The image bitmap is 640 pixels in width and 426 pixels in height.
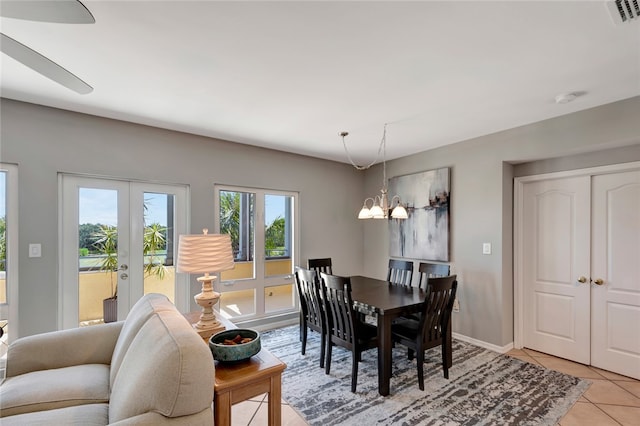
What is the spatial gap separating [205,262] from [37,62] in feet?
4.38

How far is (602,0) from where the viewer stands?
152cm

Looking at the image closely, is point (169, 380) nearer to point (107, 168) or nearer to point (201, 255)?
point (201, 255)

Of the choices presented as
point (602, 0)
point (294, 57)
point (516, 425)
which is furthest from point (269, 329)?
point (602, 0)

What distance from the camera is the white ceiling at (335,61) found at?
1.63 m

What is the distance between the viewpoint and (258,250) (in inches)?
169

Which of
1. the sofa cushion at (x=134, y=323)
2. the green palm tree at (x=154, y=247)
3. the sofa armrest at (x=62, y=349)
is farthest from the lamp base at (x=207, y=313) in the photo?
the green palm tree at (x=154, y=247)

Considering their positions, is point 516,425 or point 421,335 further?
point 421,335

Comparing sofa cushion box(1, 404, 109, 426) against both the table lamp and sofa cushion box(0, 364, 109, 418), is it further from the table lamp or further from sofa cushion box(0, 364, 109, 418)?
the table lamp

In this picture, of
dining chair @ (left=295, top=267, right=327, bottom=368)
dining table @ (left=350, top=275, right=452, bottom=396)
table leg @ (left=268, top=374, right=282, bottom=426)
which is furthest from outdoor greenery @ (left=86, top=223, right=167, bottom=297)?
table leg @ (left=268, top=374, right=282, bottom=426)

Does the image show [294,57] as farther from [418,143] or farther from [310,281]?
[418,143]

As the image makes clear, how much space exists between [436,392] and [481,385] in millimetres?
461

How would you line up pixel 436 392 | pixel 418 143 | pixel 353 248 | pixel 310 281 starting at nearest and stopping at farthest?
pixel 436 392 → pixel 310 281 → pixel 418 143 → pixel 353 248

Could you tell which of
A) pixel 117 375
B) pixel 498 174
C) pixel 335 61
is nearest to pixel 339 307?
pixel 117 375

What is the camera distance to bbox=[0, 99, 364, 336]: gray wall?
9.12ft
